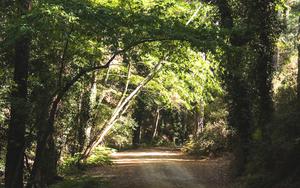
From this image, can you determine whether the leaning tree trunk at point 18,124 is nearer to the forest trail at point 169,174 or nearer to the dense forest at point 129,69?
the dense forest at point 129,69

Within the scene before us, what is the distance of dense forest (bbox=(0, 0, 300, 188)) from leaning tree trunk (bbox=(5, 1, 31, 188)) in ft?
0.09

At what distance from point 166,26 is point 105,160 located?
12.8 meters

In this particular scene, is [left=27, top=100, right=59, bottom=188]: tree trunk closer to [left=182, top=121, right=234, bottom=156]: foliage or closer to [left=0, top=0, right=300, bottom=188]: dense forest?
[left=0, top=0, right=300, bottom=188]: dense forest

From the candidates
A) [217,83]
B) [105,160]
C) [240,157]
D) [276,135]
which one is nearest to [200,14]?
[217,83]

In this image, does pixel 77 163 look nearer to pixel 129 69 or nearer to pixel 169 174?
pixel 169 174

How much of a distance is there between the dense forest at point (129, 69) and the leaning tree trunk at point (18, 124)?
0.09ft

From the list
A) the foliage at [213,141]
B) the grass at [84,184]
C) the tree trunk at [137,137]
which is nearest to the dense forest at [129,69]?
the grass at [84,184]

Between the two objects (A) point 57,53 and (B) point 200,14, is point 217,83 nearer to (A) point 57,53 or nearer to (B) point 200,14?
(B) point 200,14

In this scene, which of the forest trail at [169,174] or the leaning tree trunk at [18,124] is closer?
the leaning tree trunk at [18,124]

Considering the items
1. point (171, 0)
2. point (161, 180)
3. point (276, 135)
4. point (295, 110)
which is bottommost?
point (161, 180)

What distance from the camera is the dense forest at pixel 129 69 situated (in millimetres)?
9211

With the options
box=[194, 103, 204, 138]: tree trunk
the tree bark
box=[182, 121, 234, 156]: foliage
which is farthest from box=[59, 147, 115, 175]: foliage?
box=[194, 103, 204, 138]: tree trunk

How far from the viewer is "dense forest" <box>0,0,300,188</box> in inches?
363

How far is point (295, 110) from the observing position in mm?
11094
